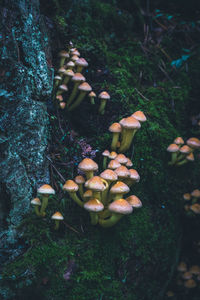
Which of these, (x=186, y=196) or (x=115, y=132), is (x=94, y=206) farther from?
(x=186, y=196)

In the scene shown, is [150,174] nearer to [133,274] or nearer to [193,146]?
[193,146]

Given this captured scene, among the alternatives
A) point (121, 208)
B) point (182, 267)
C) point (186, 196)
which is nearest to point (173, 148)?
point (186, 196)

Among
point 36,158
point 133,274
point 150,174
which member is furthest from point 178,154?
point 36,158

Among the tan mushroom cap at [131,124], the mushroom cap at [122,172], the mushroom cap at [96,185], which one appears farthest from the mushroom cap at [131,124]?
the mushroom cap at [96,185]

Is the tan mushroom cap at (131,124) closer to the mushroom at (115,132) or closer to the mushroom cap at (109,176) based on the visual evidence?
the mushroom at (115,132)

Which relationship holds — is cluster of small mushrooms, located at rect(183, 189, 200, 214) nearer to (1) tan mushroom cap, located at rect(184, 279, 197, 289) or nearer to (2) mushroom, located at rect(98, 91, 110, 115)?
(1) tan mushroom cap, located at rect(184, 279, 197, 289)

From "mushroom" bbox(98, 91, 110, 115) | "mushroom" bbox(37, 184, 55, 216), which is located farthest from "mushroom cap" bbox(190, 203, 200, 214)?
"mushroom" bbox(37, 184, 55, 216)
